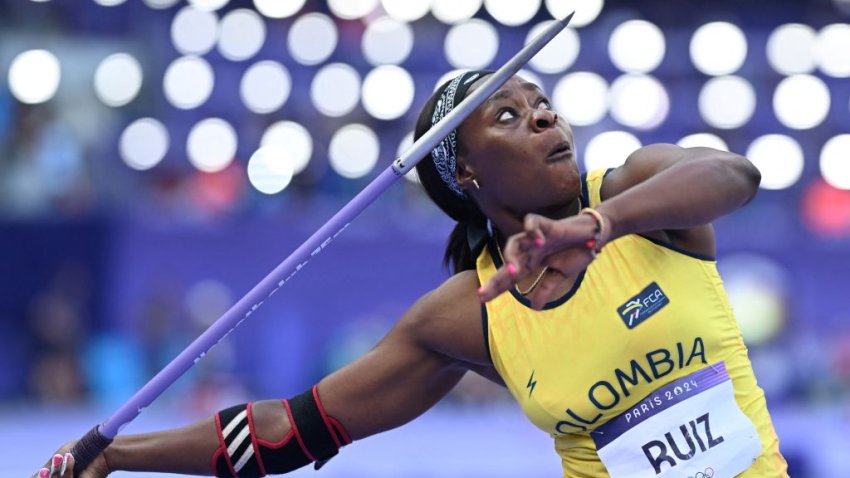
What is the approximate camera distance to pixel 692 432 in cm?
311

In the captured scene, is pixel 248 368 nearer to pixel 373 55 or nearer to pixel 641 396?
pixel 373 55

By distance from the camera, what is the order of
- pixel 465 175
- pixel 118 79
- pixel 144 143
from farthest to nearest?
pixel 144 143 < pixel 118 79 < pixel 465 175

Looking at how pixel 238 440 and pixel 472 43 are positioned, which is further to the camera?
pixel 472 43

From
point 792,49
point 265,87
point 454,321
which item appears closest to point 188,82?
point 265,87

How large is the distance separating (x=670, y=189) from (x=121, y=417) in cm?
169

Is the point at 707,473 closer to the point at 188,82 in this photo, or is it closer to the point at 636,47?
the point at 188,82

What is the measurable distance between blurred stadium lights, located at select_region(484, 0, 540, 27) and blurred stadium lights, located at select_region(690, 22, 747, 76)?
6.76 feet

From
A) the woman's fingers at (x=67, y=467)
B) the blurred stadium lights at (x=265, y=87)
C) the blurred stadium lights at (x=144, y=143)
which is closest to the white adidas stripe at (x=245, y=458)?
the woman's fingers at (x=67, y=467)

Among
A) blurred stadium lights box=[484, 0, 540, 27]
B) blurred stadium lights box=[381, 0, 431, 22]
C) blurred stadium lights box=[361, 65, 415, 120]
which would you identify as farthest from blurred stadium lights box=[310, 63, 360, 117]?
blurred stadium lights box=[484, 0, 540, 27]

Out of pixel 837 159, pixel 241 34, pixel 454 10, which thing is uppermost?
pixel 241 34

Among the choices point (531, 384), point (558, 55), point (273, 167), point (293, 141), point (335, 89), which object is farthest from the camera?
point (558, 55)

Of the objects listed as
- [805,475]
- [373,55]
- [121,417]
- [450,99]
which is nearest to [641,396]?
[450,99]

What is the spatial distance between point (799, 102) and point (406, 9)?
196 inches

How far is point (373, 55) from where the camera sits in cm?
A: 1516
